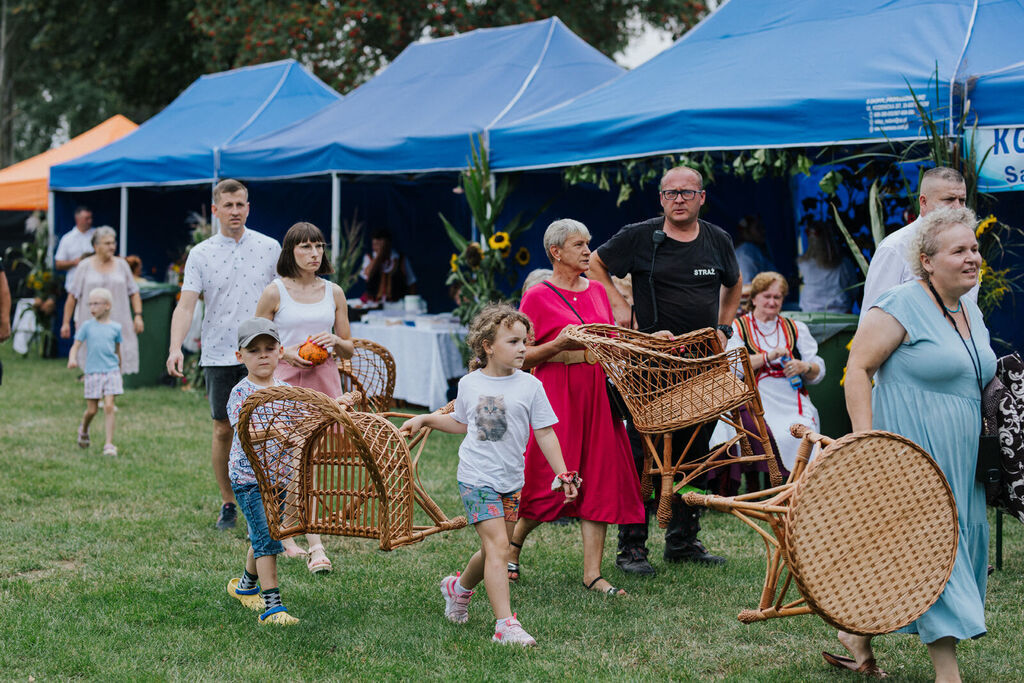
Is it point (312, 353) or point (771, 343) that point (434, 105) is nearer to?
point (771, 343)

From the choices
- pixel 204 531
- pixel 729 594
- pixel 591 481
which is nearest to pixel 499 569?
pixel 591 481

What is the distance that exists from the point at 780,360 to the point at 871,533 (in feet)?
11.7

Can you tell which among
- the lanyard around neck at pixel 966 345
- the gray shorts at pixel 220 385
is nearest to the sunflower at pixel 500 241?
the gray shorts at pixel 220 385

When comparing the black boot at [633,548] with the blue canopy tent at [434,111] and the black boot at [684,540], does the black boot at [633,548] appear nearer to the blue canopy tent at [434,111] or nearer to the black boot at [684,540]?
the black boot at [684,540]

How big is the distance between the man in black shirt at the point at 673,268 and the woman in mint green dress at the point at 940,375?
58.9 inches

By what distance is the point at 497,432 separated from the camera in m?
4.42

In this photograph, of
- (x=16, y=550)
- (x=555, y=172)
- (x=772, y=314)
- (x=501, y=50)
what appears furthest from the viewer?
(x=501, y=50)

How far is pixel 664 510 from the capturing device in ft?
17.1

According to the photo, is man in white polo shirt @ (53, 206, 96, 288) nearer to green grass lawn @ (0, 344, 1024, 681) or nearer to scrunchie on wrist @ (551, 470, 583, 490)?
green grass lawn @ (0, 344, 1024, 681)

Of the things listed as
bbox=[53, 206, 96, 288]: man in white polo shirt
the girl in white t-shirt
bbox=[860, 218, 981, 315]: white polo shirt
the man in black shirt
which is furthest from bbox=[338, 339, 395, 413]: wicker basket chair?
bbox=[53, 206, 96, 288]: man in white polo shirt

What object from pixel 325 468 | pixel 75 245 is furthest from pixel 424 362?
pixel 75 245

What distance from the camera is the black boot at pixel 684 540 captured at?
5684 millimetres

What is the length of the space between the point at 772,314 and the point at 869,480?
11.8 feet

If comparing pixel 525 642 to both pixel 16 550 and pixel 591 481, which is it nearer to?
pixel 591 481
